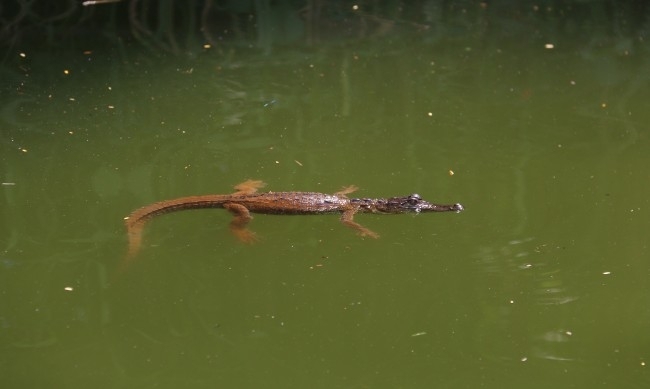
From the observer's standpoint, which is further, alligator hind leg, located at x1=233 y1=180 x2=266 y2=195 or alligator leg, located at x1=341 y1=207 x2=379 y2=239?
alligator hind leg, located at x1=233 y1=180 x2=266 y2=195

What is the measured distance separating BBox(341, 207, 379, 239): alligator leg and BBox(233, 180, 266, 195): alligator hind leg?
564mm

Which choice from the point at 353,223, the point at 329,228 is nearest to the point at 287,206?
the point at 329,228

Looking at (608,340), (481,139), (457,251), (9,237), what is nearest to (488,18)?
(481,139)

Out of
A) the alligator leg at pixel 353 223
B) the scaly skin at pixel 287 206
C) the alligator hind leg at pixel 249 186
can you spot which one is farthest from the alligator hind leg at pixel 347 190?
the alligator hind leg at pixel 249 186

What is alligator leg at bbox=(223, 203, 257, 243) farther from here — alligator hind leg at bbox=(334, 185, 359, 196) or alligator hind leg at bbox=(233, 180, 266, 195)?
alligator hind leg at bbox=(334, 185, 359, 196)

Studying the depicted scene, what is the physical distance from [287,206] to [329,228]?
0.27 metres

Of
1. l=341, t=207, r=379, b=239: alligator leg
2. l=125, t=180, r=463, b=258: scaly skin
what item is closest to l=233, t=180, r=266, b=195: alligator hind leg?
l=125, t=180, r=463, b=258: scaly skin

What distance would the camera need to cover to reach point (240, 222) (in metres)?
4.64

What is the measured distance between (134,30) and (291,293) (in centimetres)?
376

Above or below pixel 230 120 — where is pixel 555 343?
below

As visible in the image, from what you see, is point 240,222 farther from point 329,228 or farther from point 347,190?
point 347,190

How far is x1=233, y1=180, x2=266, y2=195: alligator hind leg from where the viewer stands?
4914 mm

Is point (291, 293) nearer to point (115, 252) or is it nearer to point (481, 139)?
point (115, 252)

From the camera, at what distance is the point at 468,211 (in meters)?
4.71
